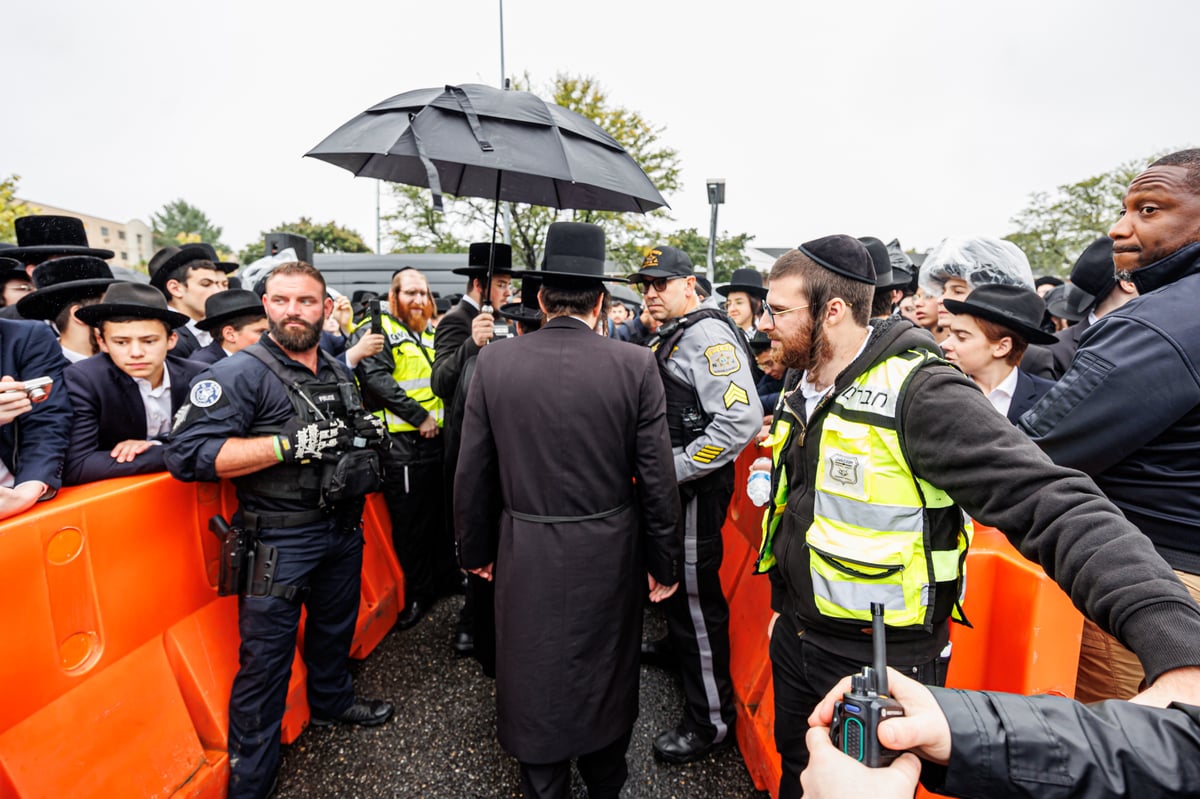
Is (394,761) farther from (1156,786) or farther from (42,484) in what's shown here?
(1156,786)

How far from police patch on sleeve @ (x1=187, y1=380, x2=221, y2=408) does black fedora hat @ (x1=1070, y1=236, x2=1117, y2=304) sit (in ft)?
17.3

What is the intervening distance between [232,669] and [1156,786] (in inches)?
130

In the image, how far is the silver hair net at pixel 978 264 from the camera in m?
3.33

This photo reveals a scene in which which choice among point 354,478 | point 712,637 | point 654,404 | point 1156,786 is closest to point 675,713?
point 712,637

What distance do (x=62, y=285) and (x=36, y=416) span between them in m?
1.27

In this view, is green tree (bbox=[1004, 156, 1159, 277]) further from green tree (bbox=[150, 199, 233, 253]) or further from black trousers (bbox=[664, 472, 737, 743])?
green tree (bbox=[150, 199, 233, 253])

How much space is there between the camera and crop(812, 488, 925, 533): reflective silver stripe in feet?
5.27

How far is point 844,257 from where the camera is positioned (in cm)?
187

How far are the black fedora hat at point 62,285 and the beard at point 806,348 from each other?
12.3ft

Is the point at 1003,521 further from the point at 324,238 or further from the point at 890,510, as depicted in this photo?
the point at 324,238

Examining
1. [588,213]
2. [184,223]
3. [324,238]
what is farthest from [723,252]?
[184,223]

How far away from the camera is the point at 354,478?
283 cm

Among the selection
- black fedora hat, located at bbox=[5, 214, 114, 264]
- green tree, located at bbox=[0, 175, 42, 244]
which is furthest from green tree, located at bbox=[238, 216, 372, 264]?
black fedora hat, located at bbox=[5, 214, 114, 264]

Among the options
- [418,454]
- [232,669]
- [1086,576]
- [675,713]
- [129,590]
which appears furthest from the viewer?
[418,454]
